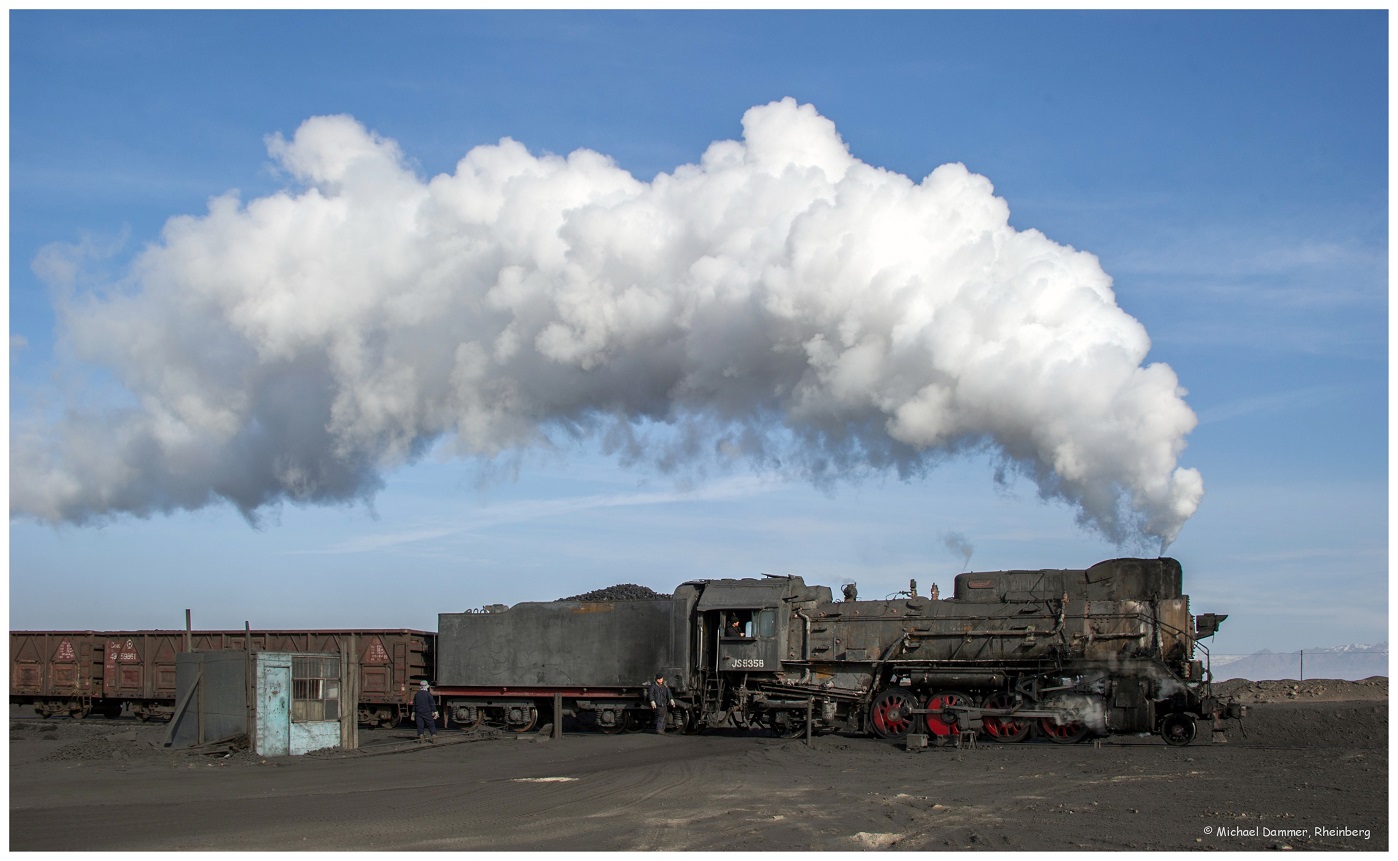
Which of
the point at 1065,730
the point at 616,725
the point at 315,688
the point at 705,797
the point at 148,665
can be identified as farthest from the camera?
the point at 148,665

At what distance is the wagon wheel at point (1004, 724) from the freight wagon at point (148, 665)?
1291 centimetres

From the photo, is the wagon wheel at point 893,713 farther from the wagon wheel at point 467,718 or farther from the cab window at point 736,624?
the wagon wheel at point 467,718

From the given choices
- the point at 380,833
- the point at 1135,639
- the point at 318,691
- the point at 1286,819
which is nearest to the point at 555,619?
the point at 318,691

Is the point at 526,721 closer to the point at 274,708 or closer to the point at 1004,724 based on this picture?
the point at 274,708

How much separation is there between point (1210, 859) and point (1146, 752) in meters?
8.73

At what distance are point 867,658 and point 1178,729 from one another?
5444 mm

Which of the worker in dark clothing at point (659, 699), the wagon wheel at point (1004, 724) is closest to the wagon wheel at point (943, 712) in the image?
the wagon wheel at point (1004, 724)

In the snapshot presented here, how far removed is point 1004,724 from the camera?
20.5 m

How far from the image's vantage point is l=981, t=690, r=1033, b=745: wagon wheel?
2030 cm

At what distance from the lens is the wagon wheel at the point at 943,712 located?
2064 cm

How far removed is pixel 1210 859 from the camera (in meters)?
9.74

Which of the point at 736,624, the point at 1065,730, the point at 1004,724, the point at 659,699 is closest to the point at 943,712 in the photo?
the point at 1004,724

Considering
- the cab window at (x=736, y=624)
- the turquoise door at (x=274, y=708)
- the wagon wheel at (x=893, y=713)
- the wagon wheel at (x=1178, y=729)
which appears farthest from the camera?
the cab window at (x=736, y=624)

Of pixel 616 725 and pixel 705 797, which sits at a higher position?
pixel 705 797
